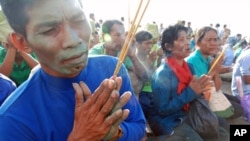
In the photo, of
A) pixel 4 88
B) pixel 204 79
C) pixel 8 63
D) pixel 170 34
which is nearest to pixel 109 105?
pixel 4 88

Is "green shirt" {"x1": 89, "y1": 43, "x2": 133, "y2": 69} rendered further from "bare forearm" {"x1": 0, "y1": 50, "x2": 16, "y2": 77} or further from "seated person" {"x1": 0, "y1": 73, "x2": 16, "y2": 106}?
"seated person" {"x1": 0, "y1": 73, "x2": 16, "y2": 106}

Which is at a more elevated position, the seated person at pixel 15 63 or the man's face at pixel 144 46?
the seated person at pixel 15 63

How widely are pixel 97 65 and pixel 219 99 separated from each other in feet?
7.23

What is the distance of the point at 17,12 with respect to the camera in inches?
39.9

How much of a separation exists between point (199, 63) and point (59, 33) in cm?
238

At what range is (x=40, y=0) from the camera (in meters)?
0.98

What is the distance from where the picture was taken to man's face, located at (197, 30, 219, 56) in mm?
3385

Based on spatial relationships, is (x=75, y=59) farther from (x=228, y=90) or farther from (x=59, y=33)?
(x=228, y=90)

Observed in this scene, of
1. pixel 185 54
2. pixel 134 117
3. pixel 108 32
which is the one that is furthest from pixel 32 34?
pixel 108 32

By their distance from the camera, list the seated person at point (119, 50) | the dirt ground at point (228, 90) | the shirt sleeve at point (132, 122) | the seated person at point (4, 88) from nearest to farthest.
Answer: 1. the shirt sleeve at point (132, 122)
2. the seated person at point (4, 88)
3. the seated person at point (119, 50)
4. the dirt ground at point (228, 90)

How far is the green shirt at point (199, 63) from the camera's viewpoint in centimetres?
311

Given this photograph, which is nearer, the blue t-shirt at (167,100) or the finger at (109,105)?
the finger at (109,105)

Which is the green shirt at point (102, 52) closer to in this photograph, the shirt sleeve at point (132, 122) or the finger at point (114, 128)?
the shirt sleeve at point (132, 122)

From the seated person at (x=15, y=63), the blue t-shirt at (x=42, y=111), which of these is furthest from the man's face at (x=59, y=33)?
the seated person at (x=15, y=63)
